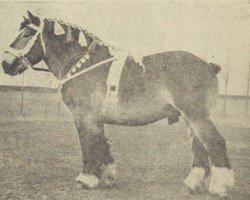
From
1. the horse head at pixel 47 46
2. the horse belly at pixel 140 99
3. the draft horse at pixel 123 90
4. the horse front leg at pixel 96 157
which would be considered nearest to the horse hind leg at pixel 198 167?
the draft horse at pixel 123 90

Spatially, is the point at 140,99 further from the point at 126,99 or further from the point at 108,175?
the point at 108,175

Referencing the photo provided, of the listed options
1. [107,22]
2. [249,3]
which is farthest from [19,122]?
[249,3]

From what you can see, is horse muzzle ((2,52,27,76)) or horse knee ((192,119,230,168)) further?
horse muzzle ((2,52,27,76))

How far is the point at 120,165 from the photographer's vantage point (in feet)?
6.89

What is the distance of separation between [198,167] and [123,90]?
0.55 m

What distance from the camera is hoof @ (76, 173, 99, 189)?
202 cm

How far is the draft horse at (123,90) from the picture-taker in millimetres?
1921

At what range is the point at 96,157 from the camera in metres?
2.02

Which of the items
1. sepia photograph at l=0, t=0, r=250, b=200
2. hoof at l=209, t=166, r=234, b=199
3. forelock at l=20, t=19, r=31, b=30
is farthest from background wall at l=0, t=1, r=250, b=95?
hoof at l=209, t=166, r=234, b=199

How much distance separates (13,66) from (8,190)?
66 cm

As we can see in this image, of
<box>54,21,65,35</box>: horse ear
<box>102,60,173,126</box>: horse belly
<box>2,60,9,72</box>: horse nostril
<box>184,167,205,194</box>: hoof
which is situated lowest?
<box>184,167,205,194</box>: hoof

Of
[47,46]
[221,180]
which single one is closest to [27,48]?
[47,46]

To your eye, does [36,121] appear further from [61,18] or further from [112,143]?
[61,18]

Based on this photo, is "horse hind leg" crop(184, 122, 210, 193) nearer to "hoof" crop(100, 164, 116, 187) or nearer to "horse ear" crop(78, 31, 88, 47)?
"hoof" crop(100, 164, 116, 187)
